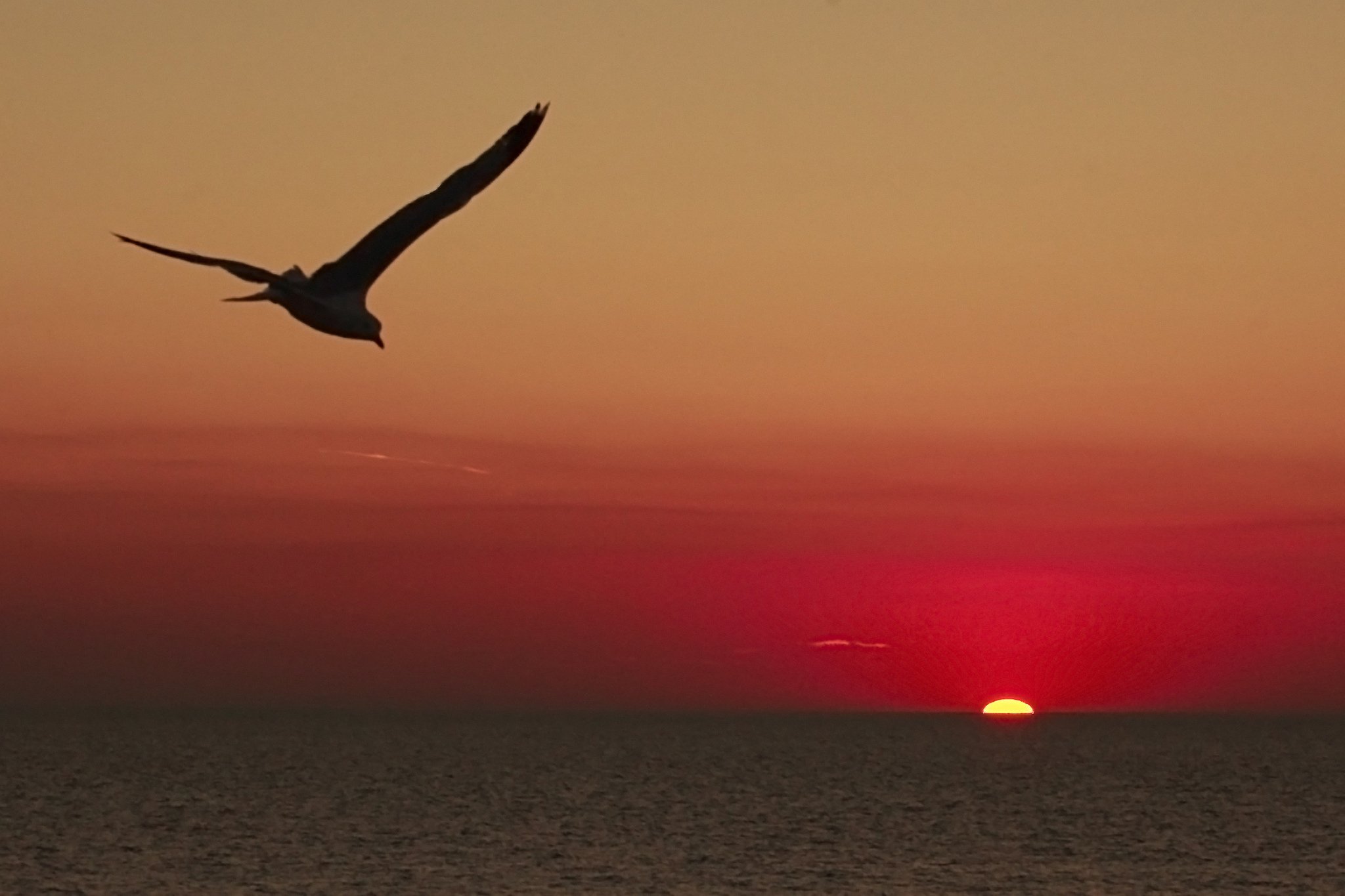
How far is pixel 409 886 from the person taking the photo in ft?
248

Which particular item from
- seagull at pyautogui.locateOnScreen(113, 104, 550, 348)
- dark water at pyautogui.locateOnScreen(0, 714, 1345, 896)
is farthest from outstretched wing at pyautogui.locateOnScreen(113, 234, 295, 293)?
dark water at pyautogui.locateOnScreen(0, 714, 1345, 896)

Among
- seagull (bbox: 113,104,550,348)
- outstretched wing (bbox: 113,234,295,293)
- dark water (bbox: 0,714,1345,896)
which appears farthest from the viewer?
dark water (bbox: 0,714,1345,896)

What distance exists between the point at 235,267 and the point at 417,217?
3.69m

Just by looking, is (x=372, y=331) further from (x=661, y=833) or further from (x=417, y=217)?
(x=661, y=833)

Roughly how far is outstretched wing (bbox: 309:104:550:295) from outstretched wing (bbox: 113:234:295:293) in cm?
78

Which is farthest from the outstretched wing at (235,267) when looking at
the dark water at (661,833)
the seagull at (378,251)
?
the dark water at (661,833)

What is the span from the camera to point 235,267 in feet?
68.9

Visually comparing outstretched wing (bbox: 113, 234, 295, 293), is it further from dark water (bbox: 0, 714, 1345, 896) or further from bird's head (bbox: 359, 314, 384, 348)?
dark water (bbox: 0, 714, 1345, 896)

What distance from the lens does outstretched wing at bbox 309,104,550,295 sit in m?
24.2

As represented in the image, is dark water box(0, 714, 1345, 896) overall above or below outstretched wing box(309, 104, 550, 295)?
below

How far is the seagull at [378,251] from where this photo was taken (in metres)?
24.1

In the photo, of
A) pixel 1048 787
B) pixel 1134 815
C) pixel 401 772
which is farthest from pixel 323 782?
pixel 1134 815

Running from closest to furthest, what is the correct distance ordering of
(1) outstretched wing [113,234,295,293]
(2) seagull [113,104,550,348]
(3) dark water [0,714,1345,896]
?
(1) outstretched wing [113,234,295,293], (2) seagull [113,104,550,348], (3) dark water [0,714,1345,896]

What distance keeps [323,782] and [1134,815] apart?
61204 mm
